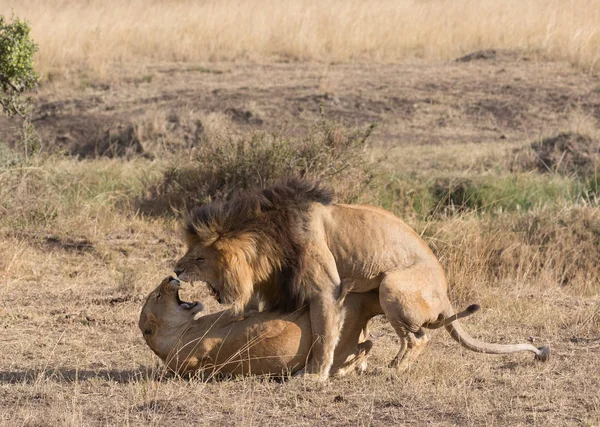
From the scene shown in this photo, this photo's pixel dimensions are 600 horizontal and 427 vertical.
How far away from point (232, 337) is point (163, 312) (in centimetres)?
47

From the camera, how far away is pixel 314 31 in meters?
21.2

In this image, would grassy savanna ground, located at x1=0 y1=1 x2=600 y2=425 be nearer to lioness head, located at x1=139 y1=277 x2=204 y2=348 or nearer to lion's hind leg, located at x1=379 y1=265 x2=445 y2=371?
lion's hind leg, located at x1=379 y1=265 x2=445 y2=371

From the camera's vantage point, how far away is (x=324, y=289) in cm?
638

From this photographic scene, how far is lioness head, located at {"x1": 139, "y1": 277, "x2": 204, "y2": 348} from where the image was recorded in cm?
646

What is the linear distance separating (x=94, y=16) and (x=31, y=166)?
43.1ft

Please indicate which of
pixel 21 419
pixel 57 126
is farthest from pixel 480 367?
pixel 57 126

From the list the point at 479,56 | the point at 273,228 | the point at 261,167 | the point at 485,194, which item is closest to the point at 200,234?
the point at 273,228

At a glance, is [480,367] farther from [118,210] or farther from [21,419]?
[118,210]

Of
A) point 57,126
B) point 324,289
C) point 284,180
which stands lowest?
point 57,126

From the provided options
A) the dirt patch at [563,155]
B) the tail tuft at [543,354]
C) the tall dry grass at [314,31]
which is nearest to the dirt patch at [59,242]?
the tail tuft at [543,354]

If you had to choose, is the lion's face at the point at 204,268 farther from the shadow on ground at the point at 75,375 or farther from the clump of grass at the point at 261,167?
the clump of grass at the point at 261,167

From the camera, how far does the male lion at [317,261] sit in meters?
6.38

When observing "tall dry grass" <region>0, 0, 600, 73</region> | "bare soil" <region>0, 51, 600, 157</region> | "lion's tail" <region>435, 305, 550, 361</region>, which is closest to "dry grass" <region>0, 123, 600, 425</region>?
"lion's tail" <region>435, 305, 550, 361</region>

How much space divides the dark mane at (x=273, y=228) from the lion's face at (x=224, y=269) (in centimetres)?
8
